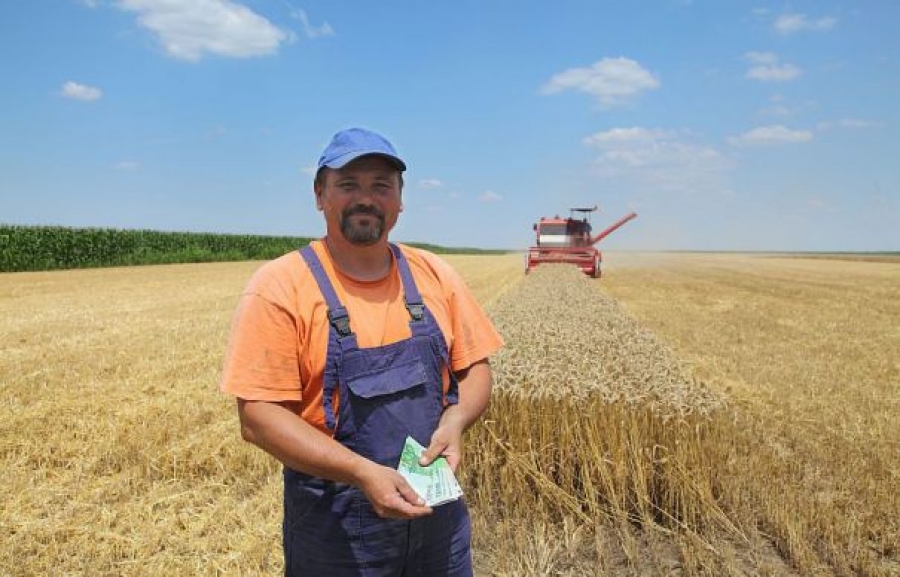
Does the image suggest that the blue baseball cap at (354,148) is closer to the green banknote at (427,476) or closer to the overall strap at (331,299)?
the overall strap at (331,299)

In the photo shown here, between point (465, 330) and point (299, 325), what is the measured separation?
586 mm

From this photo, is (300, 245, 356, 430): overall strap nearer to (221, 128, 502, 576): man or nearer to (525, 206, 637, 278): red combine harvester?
(221, 128, 502, 576): man

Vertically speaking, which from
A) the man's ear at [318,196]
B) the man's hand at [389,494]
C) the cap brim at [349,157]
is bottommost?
the man's hand at [389,494]

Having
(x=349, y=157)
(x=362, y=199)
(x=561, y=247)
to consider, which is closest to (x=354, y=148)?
(x=349, y=157)

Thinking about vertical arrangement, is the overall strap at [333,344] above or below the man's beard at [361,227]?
below

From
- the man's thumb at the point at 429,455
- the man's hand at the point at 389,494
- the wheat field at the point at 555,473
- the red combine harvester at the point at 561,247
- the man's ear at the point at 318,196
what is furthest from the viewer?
the red combine harvester at the point at 561,247

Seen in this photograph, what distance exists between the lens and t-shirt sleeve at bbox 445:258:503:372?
227 centimetres

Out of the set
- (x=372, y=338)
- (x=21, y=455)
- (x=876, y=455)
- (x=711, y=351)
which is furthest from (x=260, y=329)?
(x=711, y=351)

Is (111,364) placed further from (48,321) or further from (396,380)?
(396,380)

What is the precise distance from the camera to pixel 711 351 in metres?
11.0

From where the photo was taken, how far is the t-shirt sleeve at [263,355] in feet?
6.23

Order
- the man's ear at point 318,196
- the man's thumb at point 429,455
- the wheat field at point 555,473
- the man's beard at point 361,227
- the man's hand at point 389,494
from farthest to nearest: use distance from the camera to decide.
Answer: the wheat field at point 555,473
the man's ear at point 318,196
the man's beard at point 361,227
the man's thumb at point 429,455
the man's hand at point 389,494

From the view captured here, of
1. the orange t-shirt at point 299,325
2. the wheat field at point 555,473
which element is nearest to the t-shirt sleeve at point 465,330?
the orange t-shirt at point 299,325

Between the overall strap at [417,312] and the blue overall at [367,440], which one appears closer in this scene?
the blue overall at [367,440]
